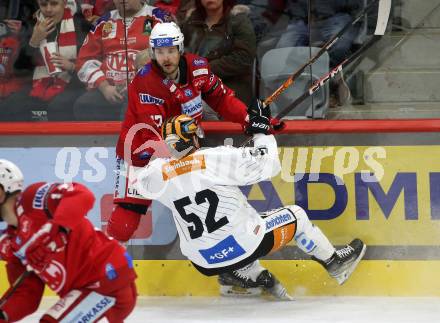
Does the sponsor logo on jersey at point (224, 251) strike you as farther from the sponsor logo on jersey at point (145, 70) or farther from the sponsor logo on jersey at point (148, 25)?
the sponsor logo on jersey at point (148, 25)

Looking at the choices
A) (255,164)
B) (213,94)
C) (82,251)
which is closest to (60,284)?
(82,251)

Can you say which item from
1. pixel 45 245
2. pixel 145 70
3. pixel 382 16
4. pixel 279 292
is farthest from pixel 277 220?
pixel 45 245

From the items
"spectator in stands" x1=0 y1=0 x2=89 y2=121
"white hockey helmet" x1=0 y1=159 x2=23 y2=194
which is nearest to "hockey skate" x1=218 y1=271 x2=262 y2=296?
"spectator in stands" x1=0 y1=0 x2=89 y2=121

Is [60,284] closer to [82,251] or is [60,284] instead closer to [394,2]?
[82,251]

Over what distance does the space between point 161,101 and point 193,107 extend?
17 centimetres

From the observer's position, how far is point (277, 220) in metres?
4.93

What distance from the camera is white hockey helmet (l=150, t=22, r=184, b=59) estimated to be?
16.2 ft

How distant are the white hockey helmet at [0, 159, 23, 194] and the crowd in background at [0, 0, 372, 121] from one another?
1774 millimetres

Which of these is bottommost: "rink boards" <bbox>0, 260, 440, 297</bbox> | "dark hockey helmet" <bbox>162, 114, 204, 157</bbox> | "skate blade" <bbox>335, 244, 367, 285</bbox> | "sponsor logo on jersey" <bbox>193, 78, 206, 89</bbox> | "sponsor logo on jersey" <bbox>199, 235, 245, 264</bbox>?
"rink boards" <bbox>0, 260, 440, 297</bbox>

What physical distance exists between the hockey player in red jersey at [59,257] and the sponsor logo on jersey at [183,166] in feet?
3.01

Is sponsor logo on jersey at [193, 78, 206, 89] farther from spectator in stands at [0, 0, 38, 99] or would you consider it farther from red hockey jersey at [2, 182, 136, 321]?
red hockey jersey at [2, 182, 136, 321]

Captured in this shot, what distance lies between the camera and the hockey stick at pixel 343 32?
5191mm

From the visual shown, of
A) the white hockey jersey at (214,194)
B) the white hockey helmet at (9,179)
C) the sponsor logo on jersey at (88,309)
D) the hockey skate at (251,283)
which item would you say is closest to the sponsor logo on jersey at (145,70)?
the white hockey jersey at (214,194)

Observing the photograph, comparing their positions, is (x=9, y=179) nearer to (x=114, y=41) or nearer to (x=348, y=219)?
(x=114, y=41)
